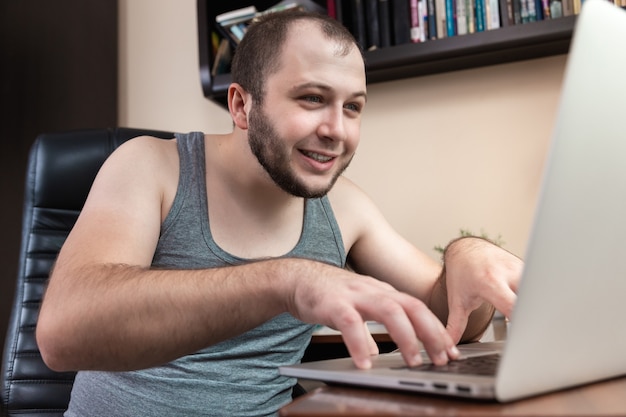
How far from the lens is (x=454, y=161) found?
1.89 metres

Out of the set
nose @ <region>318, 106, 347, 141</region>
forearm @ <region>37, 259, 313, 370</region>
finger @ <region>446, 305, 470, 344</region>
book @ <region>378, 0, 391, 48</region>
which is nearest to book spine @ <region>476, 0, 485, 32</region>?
book @ <region>378, 0, 391, 48</region>

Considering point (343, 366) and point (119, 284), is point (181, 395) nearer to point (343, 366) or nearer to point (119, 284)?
point (119, 284)

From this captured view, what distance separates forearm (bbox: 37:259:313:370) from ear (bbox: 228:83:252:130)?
64 cm

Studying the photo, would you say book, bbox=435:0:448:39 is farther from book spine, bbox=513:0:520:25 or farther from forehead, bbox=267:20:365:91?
forehead, bbox=267:20:365:91

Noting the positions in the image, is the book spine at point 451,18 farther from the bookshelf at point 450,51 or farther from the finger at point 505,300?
the finger at point 505,300

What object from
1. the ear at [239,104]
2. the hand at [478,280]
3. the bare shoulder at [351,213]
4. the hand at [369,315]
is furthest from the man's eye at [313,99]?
the hand at [369,315]

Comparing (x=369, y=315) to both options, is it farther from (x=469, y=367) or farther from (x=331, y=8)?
(x=331, y=8)

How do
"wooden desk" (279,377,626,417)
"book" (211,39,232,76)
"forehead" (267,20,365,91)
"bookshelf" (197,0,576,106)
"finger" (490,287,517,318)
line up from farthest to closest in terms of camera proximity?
"book" (211,39,232,76), "bookshelf" (197,0,576,106), "forehead" (267,20,365,91), "finger" (490,287,517,318), "wooden desk" (279,377,626,417)

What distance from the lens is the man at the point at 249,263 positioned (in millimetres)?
586

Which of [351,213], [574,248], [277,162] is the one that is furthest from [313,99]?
[574,248]

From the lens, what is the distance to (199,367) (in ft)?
3.38

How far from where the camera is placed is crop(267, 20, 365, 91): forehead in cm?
113

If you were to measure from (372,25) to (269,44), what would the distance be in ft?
2.33

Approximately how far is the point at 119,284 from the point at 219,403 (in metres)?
0.43
